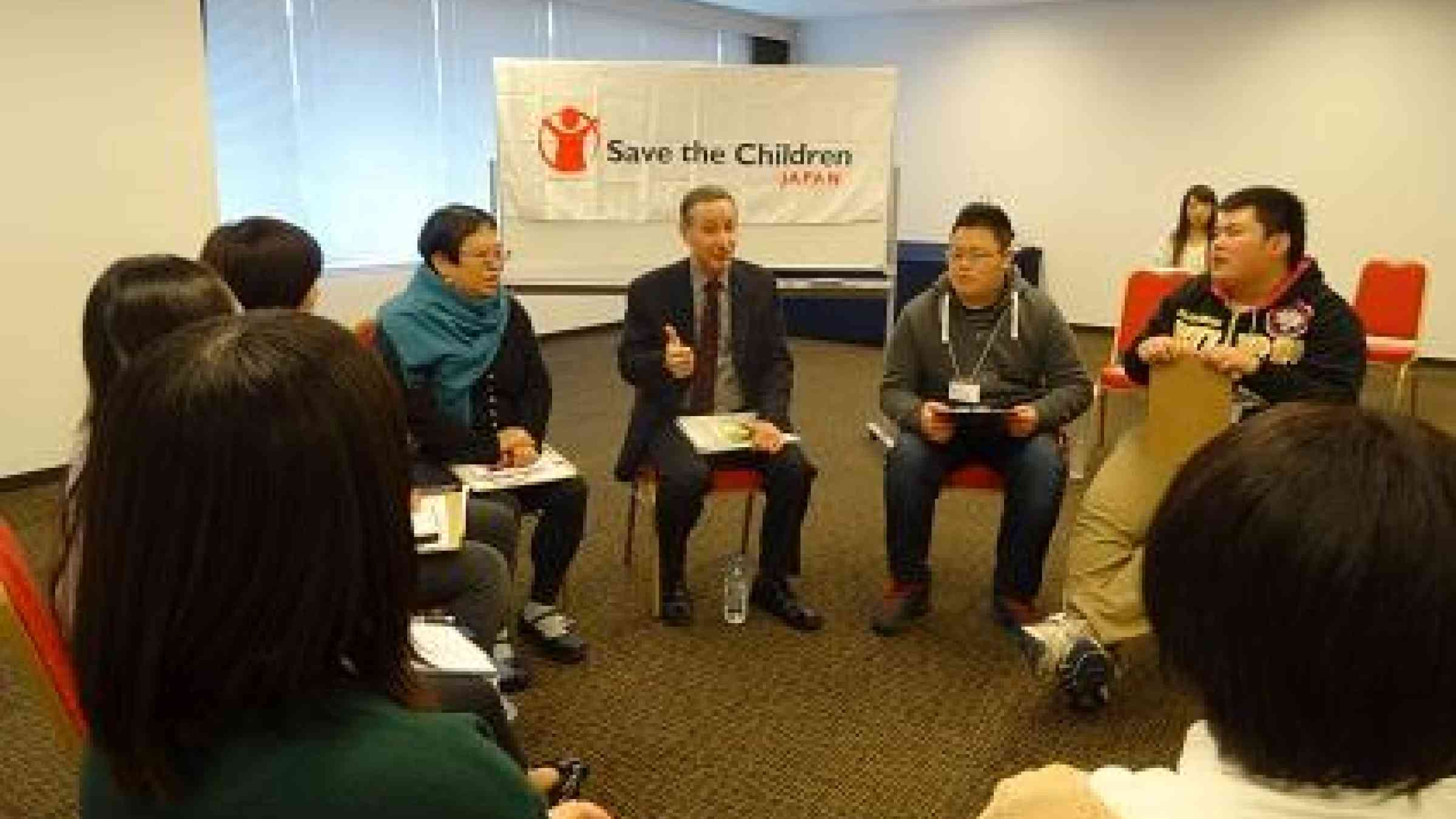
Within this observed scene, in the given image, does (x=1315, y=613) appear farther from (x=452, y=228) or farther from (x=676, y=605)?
(x=676, y=605)

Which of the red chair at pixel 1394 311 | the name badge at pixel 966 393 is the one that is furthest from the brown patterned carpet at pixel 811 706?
the red chair at pixel 1394 311

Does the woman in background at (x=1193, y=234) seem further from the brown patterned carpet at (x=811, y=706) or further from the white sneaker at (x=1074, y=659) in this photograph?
the white sneaker at (x=1074, y=659)

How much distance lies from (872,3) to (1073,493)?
5.18m

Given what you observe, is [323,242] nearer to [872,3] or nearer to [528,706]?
[528,706]

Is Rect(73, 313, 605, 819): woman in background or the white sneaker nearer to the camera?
Rect(73, 313, 605, 819): woman in background

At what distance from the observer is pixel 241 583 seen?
735 mm

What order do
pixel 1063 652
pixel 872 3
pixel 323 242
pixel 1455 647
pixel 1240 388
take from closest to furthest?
pixel 1455 647 → pixel 1063 652 → pixel 1240 388 → pixel 323 242 → pixel 872 3

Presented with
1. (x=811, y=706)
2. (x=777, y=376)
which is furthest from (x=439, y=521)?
(x=777, y=376)

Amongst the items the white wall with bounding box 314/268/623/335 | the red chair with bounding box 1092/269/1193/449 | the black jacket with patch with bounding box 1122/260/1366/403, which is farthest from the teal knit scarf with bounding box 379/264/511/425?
the red chair with bounding box 1092/269/1193/449

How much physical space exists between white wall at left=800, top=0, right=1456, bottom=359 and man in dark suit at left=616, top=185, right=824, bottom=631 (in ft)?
18.8

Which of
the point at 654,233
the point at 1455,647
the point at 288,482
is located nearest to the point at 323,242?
the point at 654,233

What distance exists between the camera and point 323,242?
586cm

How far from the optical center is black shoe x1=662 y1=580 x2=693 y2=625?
3000mm

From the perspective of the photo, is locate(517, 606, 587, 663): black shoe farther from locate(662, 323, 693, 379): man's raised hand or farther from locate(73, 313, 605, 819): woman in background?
locate(73, 313, 605, 819): woman in background
